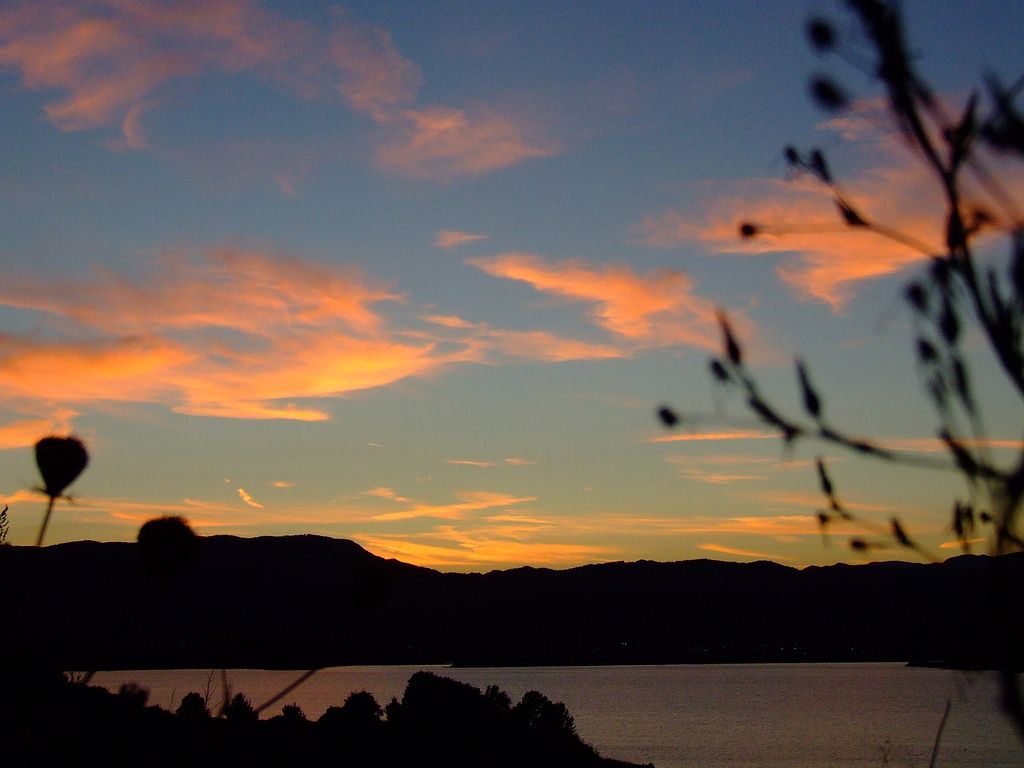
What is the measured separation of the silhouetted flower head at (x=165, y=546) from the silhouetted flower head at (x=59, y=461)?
2.72 feet

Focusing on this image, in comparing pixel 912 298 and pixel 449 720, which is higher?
pixel 912 298

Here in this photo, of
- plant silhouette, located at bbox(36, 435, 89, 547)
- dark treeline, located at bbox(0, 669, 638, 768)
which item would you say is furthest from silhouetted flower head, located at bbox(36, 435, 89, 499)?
dark treeline, located at bbox(0, 669, 638, 768)

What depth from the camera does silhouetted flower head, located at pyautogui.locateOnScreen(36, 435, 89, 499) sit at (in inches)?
287

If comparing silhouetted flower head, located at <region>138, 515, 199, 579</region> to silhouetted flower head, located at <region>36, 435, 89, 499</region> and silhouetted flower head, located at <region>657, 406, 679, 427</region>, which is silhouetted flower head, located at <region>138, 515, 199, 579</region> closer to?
silhouetted flower head, located at <region>36, 435, 89, 499</region>

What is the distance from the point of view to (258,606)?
94.8 meters

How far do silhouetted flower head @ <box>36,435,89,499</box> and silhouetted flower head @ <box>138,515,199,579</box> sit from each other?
83 cm

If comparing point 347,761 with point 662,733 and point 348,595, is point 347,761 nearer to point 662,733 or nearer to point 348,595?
point 348,595

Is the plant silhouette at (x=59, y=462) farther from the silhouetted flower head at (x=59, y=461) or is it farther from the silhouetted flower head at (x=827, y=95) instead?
the silhouetted flower head at (x=827, y=95)

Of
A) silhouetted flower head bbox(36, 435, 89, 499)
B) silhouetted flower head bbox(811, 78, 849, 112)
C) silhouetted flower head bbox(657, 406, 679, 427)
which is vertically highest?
silhouetted flower head bbox(811, 78, 849, 112)

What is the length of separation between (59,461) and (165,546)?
1627 millimetres

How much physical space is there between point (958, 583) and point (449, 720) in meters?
46.5

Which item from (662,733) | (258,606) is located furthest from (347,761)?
(662,733)

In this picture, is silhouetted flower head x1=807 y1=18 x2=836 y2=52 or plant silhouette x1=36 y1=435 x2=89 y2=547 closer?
silhouetted flower head x1=807 y1=18 x2=836 y2=52

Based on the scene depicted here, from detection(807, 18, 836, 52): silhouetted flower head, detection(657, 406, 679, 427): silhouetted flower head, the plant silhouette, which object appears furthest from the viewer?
the plant silhouette
